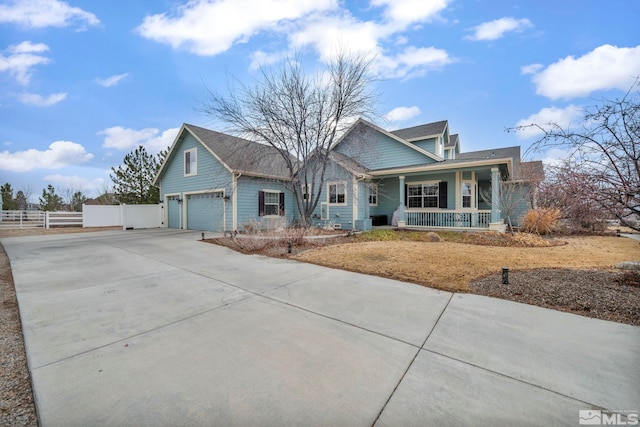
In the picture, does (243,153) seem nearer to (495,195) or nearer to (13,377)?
(13,377)

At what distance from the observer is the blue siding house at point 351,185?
13.2 metres

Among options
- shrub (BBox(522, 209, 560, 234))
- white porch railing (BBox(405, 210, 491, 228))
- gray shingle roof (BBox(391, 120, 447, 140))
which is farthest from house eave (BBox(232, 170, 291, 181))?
shrub (BBox(522, 209, 560, 234))

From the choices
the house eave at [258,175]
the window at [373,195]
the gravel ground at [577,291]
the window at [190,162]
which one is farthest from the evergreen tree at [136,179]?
the gravel ground at [577,291]

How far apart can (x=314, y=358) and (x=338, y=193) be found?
12.0 m

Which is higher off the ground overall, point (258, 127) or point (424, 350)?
point (258, 127)

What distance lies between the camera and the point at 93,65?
474 inches

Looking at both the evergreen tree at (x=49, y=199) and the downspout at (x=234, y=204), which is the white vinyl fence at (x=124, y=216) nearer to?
the downspout at (x=234, y=204)

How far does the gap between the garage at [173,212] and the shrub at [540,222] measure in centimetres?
1982

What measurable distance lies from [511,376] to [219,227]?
45.3ft


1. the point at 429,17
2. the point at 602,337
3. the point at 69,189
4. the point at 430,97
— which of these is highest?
the point at 429,17

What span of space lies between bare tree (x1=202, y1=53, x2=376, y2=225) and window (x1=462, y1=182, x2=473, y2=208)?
6.38 m

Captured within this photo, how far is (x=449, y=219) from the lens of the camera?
13.2m

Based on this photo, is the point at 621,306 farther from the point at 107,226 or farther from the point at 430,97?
the point at 107,226

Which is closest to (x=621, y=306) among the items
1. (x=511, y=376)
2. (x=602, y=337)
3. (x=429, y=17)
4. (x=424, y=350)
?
(x=602, y=337)
